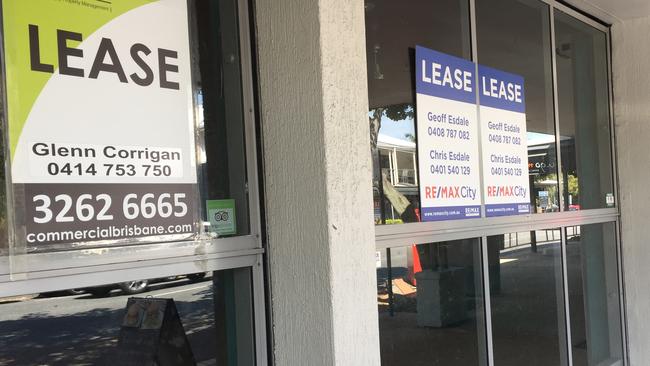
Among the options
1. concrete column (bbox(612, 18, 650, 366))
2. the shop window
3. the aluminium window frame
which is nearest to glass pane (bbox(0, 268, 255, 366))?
the shop window

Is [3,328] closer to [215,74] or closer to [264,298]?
[264,298]

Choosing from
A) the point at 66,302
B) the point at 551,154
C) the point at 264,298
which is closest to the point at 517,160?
the point at 551,154

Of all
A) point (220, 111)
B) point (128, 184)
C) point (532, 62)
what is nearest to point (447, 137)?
point (220, 111)

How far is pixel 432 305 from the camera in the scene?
4.16m

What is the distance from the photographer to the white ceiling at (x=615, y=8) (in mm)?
4254

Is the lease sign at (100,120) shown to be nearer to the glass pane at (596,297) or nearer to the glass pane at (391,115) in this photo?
the glass pane at (391,115)

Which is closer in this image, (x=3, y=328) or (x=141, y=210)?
(x=3, y=328)

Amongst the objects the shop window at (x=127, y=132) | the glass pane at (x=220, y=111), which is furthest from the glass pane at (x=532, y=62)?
the shop window at (x=127, y=132)

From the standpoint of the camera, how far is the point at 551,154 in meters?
4.29

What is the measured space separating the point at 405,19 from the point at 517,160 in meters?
1.25

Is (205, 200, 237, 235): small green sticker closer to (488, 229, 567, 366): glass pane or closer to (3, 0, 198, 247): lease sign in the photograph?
(3, 0, 198, 247): lease sign

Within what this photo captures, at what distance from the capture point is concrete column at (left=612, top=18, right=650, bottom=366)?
185 inches

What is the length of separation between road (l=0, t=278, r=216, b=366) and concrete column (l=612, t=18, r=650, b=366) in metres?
4.09

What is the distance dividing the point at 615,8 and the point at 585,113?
3.19 feet
